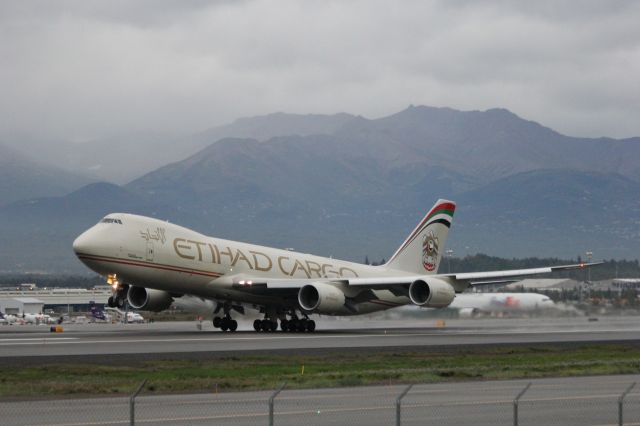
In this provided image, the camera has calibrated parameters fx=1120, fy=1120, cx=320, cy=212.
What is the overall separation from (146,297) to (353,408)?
38.1 metres

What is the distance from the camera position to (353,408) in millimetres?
24484

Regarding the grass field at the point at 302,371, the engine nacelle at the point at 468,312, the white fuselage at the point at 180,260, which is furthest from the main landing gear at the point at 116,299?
the engine nacelle at the point at 468,312

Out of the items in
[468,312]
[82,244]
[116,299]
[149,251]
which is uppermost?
[82,244]

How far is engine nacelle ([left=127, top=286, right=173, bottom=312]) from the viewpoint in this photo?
61031mm

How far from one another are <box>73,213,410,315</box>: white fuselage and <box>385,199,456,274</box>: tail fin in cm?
777

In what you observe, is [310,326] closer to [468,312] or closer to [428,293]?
[428,293]

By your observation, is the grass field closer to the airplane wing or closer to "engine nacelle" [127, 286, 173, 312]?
the airplane wing

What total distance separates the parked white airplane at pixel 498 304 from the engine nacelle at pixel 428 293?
2182 centimetres

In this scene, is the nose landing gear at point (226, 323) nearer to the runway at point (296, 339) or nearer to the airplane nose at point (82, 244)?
the runway at point (296, 339)

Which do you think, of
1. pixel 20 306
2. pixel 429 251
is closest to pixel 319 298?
pixel 429 251


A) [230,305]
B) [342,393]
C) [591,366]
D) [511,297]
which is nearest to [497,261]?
[511,297]

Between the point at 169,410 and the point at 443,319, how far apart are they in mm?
54532

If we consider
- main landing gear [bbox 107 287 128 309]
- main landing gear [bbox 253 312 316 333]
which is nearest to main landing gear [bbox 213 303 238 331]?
main landing gear [bbox 253 312 316 333]

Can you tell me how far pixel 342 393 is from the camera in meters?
28.0
